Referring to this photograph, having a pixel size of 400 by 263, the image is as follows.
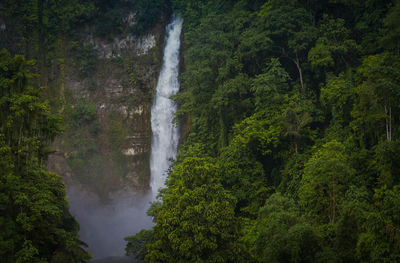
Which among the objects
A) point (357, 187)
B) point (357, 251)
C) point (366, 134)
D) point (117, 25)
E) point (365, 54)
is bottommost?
point (357, 251)

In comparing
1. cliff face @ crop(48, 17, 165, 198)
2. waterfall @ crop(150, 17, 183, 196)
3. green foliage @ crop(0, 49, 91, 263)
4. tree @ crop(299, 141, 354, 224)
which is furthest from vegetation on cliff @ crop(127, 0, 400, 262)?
cliff face @ crop(48, 17, 165, 198)

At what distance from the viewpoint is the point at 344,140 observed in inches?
627

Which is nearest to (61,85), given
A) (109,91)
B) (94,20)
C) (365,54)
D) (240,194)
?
(109,91)

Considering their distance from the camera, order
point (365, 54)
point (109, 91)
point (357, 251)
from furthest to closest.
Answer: point (109, 91) → point (365, 54) → point (357, 251)

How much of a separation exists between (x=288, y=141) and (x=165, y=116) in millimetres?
14493

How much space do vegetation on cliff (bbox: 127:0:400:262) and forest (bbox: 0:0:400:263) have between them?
61 millimetres

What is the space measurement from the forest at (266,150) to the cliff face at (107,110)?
29.4 feet

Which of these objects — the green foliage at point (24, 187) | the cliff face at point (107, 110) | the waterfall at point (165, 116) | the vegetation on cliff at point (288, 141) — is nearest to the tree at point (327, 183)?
the vegetation on cliff at point (288, 141)

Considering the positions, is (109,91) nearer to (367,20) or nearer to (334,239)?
(367,20)

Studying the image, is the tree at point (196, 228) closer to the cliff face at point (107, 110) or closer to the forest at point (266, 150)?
the forest at point (266, 150)

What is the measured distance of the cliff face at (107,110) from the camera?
3316cm

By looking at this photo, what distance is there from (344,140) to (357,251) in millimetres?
6464

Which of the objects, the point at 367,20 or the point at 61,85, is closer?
the point at 367,20

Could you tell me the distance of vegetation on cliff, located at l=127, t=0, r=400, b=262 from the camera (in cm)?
1210
